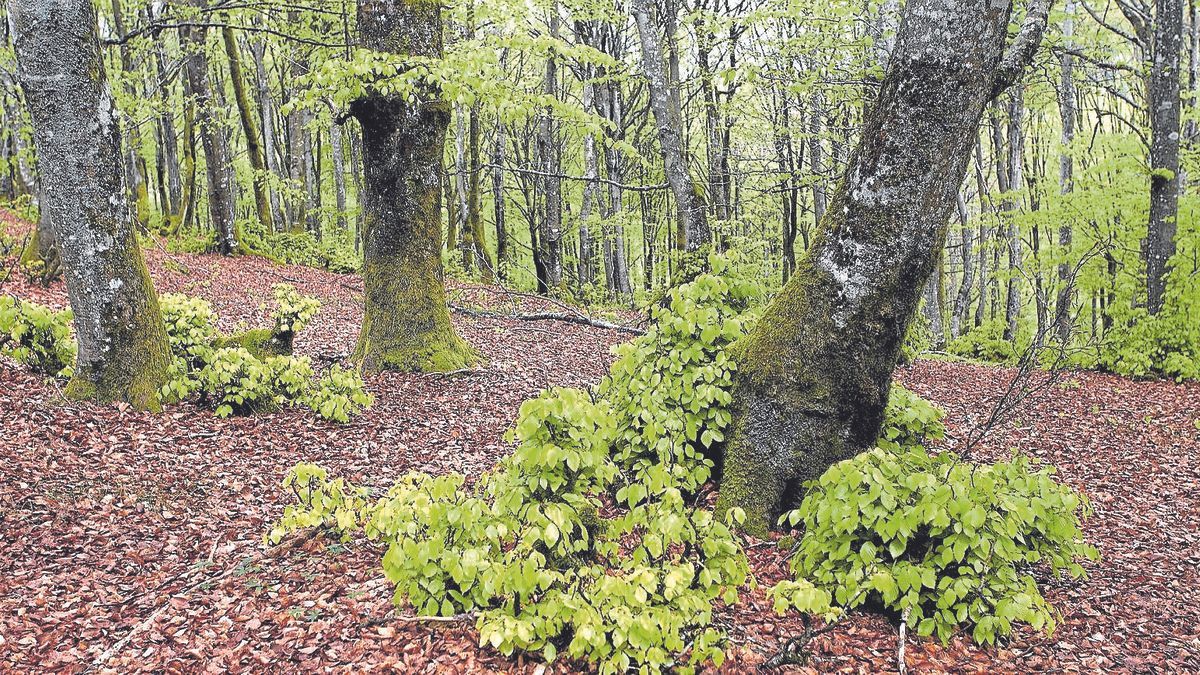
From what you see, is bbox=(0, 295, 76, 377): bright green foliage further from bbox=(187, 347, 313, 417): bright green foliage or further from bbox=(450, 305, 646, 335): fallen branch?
bbox=(450, 305, 646, 335): fallen branch

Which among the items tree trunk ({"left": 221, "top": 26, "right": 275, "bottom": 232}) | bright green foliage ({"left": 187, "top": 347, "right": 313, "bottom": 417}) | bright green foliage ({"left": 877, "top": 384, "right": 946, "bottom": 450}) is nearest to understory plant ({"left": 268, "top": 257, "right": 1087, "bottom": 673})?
bright green foliage ({"left": 877, "top": 384, "right": 946, "bottom": 450})

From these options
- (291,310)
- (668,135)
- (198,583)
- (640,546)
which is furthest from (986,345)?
(198,583)

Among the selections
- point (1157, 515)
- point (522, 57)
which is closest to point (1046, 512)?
point (1157, 515)

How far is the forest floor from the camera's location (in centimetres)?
348

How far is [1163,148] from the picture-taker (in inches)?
434

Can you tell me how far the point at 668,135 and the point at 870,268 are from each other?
5783mm

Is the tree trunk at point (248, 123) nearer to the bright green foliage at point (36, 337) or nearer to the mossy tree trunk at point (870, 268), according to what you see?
the bright green foliage at point (36, 337)

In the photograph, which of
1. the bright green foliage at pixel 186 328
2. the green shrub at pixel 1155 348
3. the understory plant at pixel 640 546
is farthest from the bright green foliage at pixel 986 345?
the bright green foliage at pixel 186 328

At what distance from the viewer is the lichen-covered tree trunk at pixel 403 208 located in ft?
26.3

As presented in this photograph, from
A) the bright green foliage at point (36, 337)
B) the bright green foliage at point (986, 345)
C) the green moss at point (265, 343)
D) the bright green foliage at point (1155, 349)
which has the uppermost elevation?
the bright green foliage at point (36, 337)

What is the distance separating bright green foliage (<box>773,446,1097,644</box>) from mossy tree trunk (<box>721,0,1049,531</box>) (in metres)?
0.79

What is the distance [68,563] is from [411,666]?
2458mm

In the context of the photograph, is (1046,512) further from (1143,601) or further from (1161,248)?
(1161,248)

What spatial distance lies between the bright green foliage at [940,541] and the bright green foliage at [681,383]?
3.43ft
